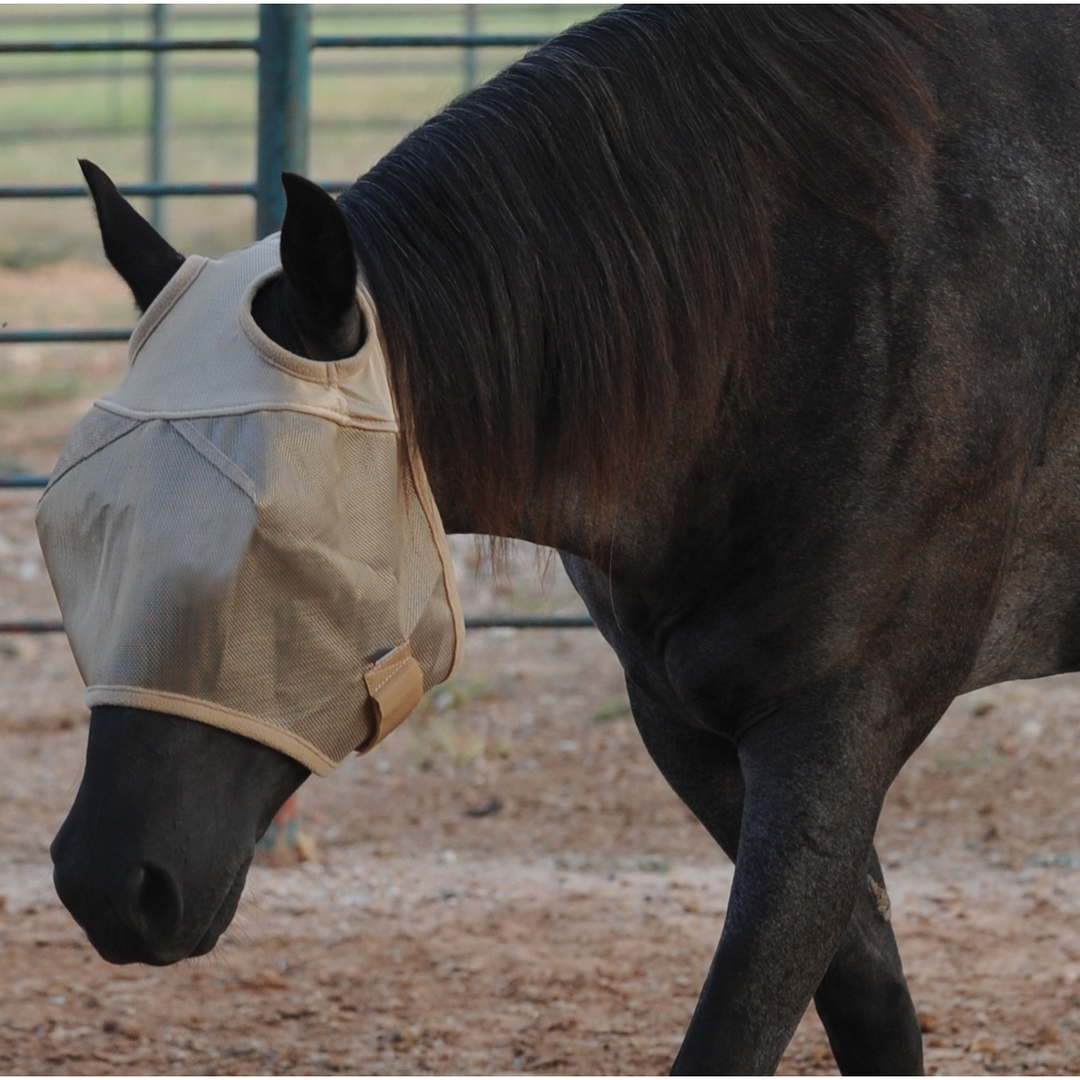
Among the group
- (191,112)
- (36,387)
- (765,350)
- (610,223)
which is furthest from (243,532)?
(191,112)

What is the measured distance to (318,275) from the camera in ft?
4.90

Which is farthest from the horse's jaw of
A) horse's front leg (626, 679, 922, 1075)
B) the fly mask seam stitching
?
horse's front leg (626, 679, 922, 1075)

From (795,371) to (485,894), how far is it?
2.04 meters

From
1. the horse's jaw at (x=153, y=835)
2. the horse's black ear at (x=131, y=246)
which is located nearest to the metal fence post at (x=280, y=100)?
the horse's black ear at (x=131, y=246)

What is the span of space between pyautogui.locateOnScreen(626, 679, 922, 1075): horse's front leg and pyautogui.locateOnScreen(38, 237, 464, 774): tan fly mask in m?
0.61

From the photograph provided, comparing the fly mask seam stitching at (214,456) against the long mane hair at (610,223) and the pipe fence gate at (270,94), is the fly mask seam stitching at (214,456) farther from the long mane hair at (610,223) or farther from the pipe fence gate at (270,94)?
the pipe fence gate at (270,94)

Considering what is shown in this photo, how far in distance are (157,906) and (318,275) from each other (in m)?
0.65

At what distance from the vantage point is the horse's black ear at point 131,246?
5.53ft

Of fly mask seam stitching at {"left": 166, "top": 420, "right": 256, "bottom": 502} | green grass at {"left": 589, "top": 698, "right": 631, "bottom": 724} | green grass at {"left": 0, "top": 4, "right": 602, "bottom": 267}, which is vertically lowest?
green grass at {"left": 589, "top": 698, "right": 631, "bottom": 724}

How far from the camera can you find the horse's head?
144 cm

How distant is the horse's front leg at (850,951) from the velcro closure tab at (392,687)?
57cm

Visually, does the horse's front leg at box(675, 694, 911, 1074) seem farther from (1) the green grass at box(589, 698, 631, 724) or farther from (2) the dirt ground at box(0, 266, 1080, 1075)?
(1) the green grass at box(589, 698, 631, 724)

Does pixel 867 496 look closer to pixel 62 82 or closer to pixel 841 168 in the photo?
pixel 841 168

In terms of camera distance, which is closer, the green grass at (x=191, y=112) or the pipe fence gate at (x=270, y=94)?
the pipe fence gate at (x=270, y=94)
